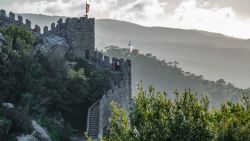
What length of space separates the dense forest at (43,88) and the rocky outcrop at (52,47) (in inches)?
23.4

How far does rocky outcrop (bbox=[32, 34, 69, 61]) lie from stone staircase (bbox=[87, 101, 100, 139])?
648 cm

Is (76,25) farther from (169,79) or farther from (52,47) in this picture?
(169,79)

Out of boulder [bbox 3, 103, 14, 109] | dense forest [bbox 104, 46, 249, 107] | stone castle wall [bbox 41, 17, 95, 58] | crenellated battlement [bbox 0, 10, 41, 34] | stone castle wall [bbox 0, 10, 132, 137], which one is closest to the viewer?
boulder [bbox 3, 103, 14, 109]

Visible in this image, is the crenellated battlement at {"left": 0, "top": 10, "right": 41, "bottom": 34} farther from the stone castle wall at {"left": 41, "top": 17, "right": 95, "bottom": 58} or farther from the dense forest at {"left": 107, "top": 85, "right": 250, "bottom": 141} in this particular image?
the dense forest at {"left": 107, "top": 85, "right": 250, "bottom": 141}

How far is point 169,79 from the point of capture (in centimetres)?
16975

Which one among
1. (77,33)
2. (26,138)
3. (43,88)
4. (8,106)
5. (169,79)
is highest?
(77,33)

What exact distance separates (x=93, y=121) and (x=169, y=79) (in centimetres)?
13057

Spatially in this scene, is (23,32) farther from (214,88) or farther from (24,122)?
(214,88)

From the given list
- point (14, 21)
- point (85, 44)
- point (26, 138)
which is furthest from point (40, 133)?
point (14, 21)

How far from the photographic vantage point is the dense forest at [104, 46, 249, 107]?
531 ft

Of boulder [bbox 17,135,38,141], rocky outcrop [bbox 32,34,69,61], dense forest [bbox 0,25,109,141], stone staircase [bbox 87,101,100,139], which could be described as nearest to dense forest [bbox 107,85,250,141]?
boulder [bbox 17,135,38,141]

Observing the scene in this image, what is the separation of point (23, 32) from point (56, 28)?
8195 millimetres

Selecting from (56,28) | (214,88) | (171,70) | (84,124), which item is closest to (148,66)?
(171,70)

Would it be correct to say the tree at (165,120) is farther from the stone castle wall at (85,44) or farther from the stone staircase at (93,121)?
the stone castle wall at (85,44)
